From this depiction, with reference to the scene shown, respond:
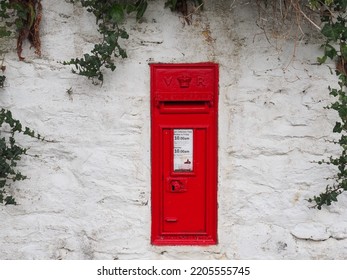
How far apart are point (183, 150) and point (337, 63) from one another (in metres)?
0.91

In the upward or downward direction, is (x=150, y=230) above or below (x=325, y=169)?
below

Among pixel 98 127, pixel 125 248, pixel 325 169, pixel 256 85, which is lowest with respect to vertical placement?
pixel 125 248

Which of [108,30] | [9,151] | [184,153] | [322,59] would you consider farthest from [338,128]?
[9,151]

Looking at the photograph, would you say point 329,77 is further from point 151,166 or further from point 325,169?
point 151,166

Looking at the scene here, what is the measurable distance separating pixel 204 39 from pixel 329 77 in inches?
26.6

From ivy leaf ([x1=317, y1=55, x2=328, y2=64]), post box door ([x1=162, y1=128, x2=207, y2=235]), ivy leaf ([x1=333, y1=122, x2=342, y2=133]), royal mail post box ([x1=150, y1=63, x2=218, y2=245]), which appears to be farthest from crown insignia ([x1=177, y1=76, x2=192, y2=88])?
ivy leaf ([x1=333, y1=122, x2=342, y2=133])

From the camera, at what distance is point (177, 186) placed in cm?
297

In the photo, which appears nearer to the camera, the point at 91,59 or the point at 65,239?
the point at 91,59

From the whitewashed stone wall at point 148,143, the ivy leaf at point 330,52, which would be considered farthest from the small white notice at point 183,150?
the ivy leaf at point 330,52

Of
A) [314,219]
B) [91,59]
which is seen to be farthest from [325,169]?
[91,59]

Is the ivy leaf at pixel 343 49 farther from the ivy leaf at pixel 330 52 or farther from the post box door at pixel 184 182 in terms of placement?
the post box door at pixel 184 182

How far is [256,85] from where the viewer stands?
2.93 m

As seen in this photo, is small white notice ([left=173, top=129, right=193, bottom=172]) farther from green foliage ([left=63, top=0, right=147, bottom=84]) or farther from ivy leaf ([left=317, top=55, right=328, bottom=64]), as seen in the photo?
ivy leaf ([left=317, top=55, right=328, bottom=64])

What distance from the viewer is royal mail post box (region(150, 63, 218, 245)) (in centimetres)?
292
